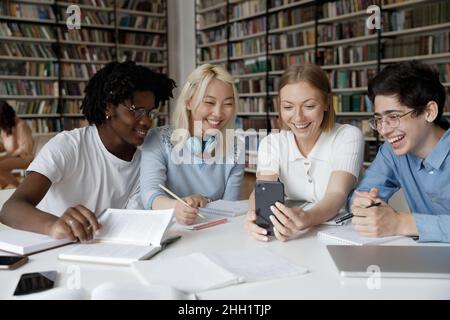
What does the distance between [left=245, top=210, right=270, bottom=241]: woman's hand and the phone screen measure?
0.53 metres

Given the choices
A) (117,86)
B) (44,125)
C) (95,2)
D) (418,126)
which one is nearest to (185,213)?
(117,86)

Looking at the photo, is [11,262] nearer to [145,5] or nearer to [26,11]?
[26,11]

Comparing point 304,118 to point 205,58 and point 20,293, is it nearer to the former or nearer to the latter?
point 20,293

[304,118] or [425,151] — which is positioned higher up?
[304,118]

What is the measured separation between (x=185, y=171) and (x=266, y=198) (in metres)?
0.64

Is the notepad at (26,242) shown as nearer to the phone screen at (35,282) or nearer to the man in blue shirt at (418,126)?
the phone screen at (35,282)

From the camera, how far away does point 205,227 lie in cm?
134

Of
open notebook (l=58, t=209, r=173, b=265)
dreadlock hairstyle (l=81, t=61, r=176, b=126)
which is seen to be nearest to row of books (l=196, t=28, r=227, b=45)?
dreadlock hairstyle (l=81, t=61, r=176, b=126)

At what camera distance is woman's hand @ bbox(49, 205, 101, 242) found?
112 centimetres

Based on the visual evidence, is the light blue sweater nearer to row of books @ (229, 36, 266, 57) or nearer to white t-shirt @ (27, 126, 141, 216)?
white t-shirt @ (27, 126, 141, 216)

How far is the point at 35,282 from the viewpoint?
0.87 metres

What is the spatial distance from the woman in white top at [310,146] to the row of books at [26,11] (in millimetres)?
5109

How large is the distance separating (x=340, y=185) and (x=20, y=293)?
1.04 m
